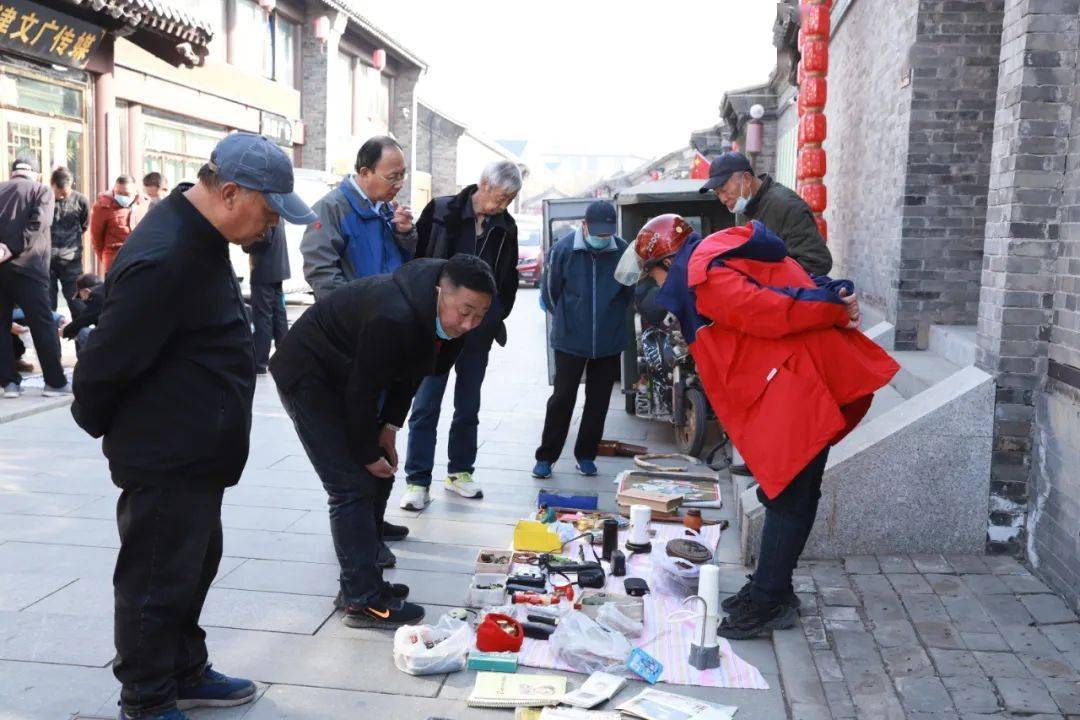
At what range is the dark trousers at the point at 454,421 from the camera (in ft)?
19.7

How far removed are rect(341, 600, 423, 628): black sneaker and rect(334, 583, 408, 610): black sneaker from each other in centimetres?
6

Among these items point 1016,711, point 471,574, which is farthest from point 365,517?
point 1016,711

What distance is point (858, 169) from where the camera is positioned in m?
10.0

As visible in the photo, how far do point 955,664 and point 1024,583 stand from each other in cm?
102

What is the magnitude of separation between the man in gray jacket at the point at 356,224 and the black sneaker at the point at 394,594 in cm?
145

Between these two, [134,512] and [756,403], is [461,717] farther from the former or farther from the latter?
[756,403]

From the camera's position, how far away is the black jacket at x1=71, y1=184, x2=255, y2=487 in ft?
Answer: 9.86

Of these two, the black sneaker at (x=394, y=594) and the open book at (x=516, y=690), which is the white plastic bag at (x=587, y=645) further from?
the black sneaker at (x=394, y=594)

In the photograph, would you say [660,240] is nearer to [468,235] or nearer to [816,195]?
[468,235]

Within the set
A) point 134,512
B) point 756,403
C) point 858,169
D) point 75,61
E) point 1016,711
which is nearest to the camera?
point 134,512

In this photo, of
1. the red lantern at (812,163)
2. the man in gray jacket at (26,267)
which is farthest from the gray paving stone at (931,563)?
the red lantern at (812,163)

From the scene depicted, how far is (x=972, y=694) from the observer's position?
141 inches

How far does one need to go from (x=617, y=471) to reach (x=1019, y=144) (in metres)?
3.42

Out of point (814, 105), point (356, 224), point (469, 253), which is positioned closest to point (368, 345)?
point (356, 224)
